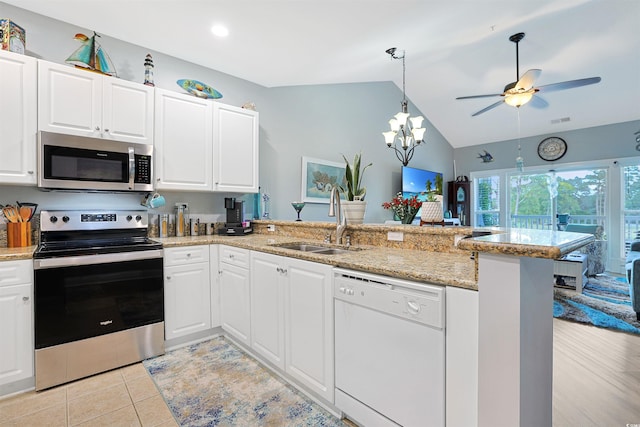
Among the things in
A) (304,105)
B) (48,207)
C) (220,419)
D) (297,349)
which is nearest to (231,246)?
(297,349)

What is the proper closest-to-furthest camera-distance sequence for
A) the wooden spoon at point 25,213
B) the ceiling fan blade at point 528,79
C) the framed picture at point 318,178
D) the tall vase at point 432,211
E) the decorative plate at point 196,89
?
the tall vase at point 432,211 → the wooden spoon at point 25,213 → the decorative plate at point 196,89 → the ceiling fan blade at point 528,79 → the framed picture at point 318,178

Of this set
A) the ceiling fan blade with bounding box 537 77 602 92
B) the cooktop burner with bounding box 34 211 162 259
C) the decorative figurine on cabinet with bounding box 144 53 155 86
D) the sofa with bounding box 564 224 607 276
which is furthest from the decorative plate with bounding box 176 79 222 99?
the sofa with bounding box 564 224 607 276

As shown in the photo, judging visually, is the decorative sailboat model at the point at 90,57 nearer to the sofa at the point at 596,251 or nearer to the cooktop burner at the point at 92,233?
the cooktop burner at the point at 92,233

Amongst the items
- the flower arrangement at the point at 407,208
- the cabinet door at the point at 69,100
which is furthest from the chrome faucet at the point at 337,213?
the cabinet door at the point at 69,100

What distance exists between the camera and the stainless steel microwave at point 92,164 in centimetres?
212

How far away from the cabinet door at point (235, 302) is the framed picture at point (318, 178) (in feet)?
6.12

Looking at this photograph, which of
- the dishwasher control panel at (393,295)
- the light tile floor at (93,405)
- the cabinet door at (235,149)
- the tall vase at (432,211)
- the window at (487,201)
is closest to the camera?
the dishwasher control panel at (393,295)

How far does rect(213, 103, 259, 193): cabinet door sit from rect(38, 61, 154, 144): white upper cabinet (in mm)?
611

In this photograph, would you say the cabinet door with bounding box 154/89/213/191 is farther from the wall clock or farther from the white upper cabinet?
the wall clock

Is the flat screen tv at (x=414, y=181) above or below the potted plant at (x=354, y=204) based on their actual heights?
above

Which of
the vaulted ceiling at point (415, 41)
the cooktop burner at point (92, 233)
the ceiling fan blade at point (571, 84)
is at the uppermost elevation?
the vaulted ceiling at point (415, 41)

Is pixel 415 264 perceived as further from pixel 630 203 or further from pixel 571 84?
pixel 630 203

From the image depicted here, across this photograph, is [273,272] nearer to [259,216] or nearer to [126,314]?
[126,314]

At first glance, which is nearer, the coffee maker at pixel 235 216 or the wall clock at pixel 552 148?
the coffee maker at pixel 235 216
